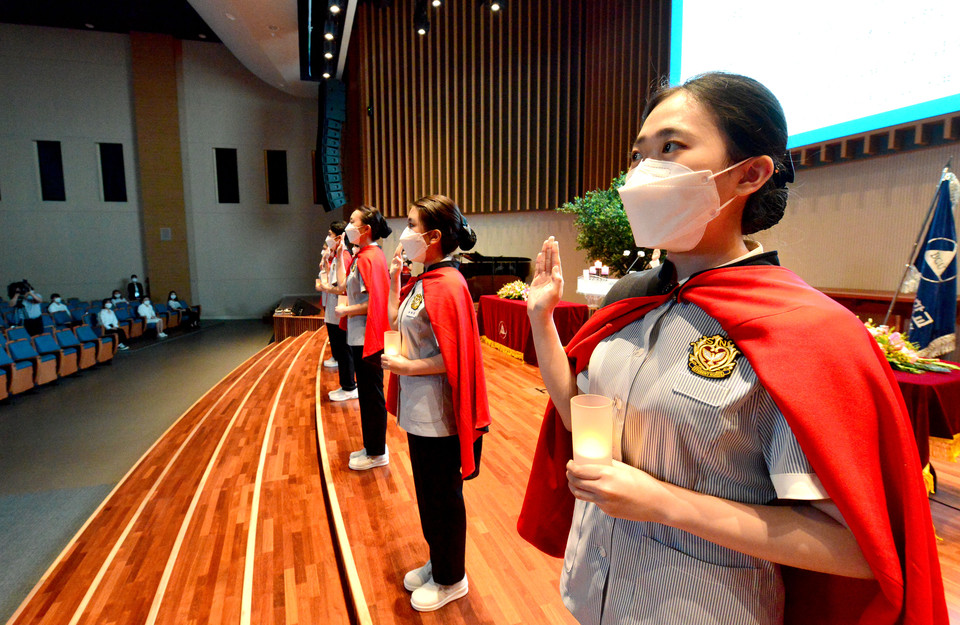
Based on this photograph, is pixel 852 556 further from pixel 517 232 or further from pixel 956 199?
pixel 517 232

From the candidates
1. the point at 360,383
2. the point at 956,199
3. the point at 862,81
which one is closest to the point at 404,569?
the point at 360,383

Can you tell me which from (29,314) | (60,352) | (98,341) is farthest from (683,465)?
(29,314)

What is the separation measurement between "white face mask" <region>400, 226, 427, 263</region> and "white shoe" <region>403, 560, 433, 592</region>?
48.8 inches

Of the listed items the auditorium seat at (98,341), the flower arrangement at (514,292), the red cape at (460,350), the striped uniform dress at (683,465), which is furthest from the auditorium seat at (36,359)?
the striped uniform dress at (683,465)

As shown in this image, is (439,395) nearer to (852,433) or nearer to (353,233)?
(852,433)

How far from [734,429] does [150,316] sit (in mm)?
12123

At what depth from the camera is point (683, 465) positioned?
2.29 feet

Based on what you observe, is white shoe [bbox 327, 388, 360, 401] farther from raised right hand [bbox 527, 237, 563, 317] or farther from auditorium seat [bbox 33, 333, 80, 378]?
auditorium seat [bbox 33, 333, 80, 378]

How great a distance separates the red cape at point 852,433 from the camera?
1.81 feet

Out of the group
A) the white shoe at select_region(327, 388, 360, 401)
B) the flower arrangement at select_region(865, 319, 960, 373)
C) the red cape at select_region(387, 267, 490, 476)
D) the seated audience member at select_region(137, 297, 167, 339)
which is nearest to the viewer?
the red cape at select_region(387, 267, 490, 476)

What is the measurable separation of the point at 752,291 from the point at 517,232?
8.31 meters

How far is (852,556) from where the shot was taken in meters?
0.57

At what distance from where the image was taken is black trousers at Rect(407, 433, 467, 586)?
180cm

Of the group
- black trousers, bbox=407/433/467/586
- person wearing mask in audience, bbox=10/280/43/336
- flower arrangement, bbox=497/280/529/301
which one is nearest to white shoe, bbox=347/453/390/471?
black trousers, bbox=407/433/467/586
